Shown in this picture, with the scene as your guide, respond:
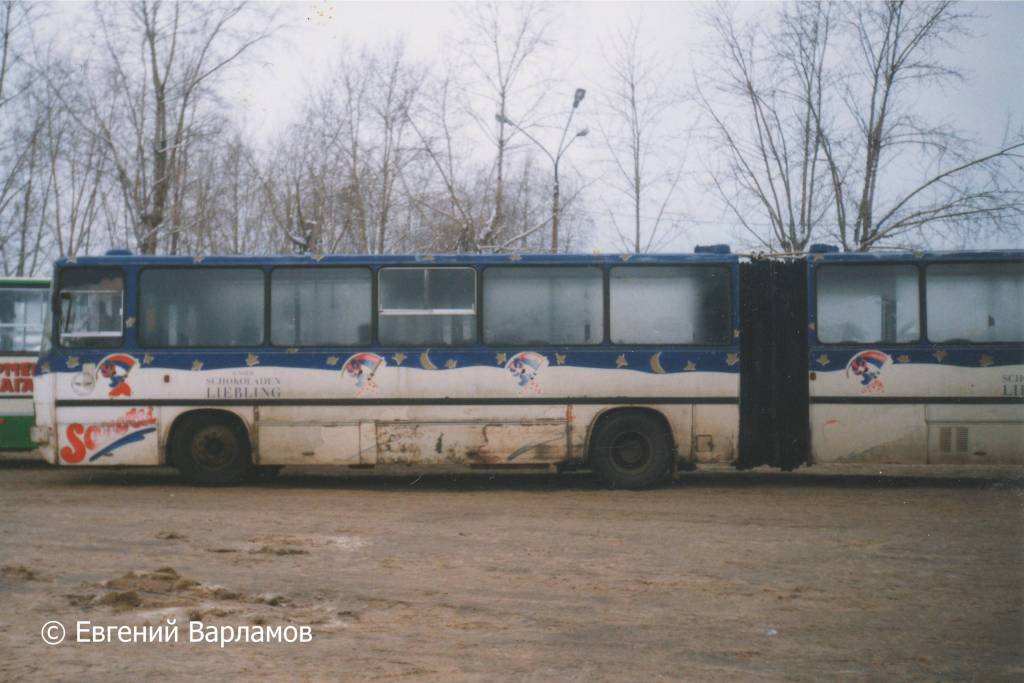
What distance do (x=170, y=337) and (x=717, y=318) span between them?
720 cm

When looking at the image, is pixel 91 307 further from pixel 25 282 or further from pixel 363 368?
pixel 25 282

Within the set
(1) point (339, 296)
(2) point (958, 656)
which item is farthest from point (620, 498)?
(2) point (958, 656)

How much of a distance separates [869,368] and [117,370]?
9.76 m

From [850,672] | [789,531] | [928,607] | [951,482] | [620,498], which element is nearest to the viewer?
[850,672]

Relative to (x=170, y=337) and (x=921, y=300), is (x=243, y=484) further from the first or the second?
(x=921, y=300)

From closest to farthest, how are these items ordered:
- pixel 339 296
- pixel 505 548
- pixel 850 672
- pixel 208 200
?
pixel 850 672 < pixel 505 548 < pixel 339 296 < pixel 208 200

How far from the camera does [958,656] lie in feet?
20.1

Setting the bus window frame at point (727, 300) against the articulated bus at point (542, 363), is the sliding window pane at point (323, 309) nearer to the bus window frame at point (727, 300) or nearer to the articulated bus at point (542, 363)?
the articulated bus at point (542, 363)

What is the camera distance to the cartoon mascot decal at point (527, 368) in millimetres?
13477

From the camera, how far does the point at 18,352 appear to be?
16.7 metres

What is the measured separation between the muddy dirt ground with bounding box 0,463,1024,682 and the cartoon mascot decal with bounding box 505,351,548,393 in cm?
142

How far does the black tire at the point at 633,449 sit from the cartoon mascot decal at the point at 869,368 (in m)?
2.54

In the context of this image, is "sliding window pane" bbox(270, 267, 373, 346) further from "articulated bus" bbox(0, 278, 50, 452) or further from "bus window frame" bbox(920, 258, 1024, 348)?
"bus window frame" bbox(920, 258, 1024, 348)

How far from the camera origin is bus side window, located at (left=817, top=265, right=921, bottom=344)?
532 inches
